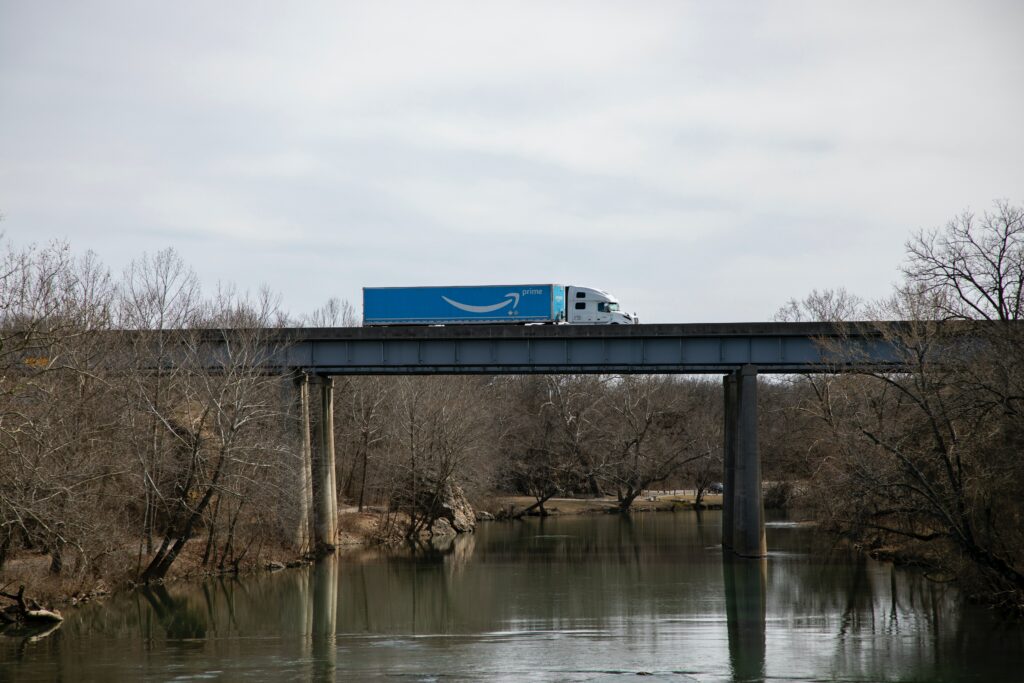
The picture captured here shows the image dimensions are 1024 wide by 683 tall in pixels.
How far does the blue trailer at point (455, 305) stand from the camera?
58875mm

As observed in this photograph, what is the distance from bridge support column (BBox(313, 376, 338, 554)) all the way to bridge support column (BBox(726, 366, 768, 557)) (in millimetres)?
20891

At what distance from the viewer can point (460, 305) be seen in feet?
194

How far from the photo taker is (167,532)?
145 feet

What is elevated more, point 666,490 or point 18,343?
point 18,343

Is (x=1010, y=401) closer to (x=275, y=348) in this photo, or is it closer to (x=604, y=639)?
(x=604, y=639)

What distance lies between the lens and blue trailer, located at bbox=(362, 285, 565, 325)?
2318 inches

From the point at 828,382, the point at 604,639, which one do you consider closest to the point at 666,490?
the point at 828,382

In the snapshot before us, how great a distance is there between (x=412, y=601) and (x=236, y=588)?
25.8 feet

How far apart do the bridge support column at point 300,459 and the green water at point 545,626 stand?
2.10 metres

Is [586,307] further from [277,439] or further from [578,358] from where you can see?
[277,439]

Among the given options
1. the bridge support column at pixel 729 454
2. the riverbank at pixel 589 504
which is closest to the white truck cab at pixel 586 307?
the bridge support column at pixel 729 454

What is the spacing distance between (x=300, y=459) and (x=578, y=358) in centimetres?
1472

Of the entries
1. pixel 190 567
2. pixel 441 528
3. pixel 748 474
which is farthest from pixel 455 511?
pixel 190 567

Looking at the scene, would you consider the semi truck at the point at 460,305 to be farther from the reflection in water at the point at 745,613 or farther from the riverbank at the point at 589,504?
the riverbank at the point at 589,504
